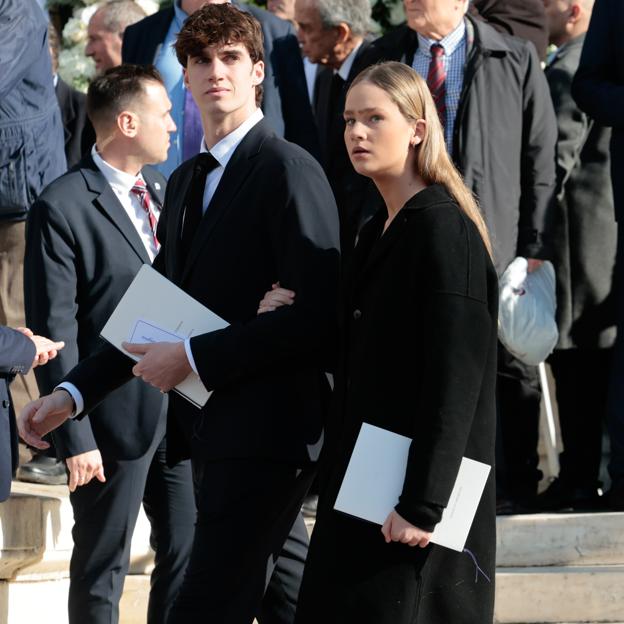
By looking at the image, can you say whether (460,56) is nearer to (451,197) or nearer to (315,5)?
(315,5)

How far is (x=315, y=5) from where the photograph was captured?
20.0ft

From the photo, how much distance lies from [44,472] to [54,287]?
1451 millimetres

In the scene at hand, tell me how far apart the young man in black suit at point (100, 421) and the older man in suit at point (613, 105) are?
1691mm

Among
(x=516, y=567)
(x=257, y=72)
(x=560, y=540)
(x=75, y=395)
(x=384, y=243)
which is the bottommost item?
(x=516, y=567)

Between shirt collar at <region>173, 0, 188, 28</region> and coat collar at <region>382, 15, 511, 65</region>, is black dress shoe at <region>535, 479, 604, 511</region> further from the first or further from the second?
shirt collar at <region>173, 0, 188, 28</region>

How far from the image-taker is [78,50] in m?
8.27

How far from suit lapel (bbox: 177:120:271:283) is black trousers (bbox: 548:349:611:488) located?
244 cm

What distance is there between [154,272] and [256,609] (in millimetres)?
934

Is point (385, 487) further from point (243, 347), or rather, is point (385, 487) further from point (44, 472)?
point (44, 472)

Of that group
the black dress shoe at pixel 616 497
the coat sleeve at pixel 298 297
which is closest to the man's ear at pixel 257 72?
the coat sleeve at pixel 298 297

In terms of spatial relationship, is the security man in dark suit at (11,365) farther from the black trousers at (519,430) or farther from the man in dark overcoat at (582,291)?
the man in dark overcoat at (582,291)

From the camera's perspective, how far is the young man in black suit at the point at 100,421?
4.62m

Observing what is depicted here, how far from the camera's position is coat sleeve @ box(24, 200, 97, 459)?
462 centimetres

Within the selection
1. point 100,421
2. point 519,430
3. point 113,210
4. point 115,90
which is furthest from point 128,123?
point 519,430
